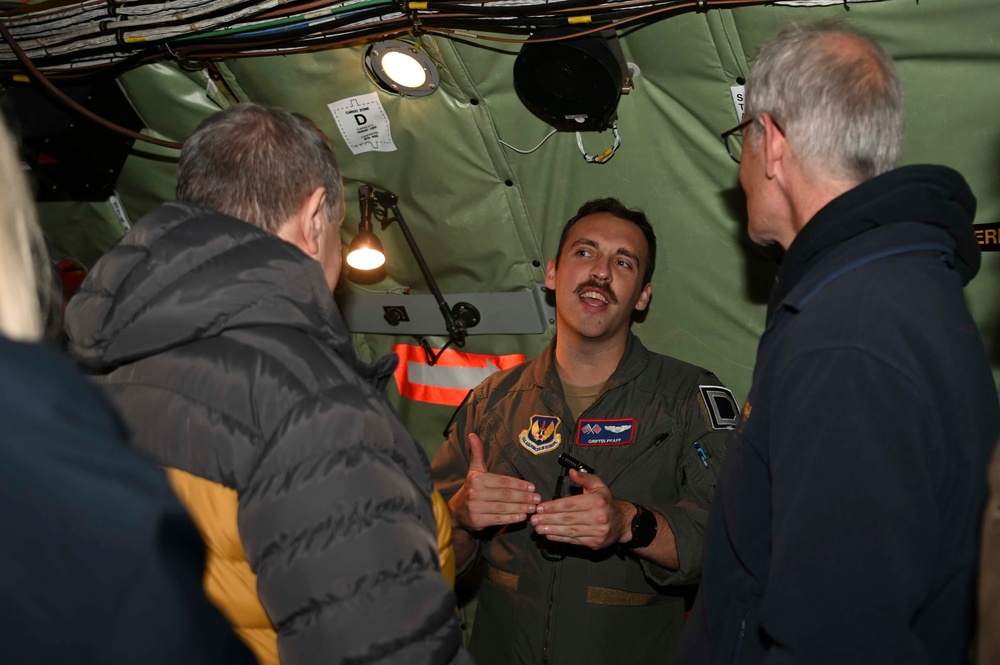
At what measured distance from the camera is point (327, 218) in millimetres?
1836

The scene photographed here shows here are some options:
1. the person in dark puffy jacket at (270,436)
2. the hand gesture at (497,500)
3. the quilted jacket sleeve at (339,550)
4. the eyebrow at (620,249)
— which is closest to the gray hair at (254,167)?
the person in dark puffy jacket at (270,436)

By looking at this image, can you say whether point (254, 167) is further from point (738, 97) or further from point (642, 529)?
point (738, 97)

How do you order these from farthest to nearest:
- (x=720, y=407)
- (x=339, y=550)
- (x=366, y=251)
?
(x=366, y=251) → (x=720, y=407) → (x=339, y=550)

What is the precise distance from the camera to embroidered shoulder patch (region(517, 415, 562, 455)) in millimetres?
3066

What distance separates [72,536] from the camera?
27.2 inches

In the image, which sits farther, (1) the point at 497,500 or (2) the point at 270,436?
(1) the point at 497,500

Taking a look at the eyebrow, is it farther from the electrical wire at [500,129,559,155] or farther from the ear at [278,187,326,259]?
the ear at [278,187,326,259]

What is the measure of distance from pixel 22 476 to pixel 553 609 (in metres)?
2.36

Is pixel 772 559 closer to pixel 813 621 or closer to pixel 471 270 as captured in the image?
pixel 813 621

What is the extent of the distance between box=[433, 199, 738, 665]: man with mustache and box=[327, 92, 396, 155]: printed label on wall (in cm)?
83

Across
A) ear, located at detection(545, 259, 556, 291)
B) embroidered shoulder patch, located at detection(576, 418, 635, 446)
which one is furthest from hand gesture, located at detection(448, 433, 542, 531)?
ear, located at detection(545, 259, 556, 291)

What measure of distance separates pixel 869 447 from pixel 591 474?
1.28m

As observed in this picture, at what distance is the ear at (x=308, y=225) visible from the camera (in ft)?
5.72

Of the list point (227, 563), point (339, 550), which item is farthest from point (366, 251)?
point (339, 550)
